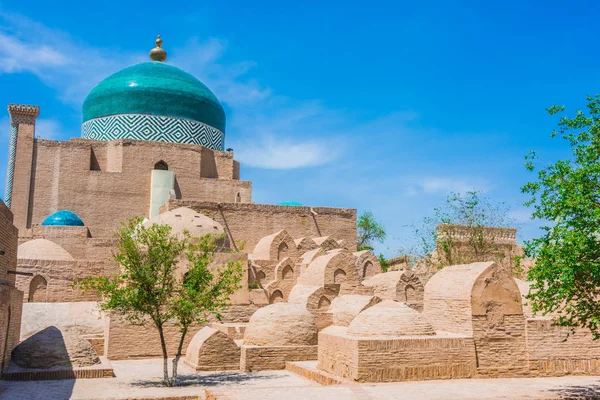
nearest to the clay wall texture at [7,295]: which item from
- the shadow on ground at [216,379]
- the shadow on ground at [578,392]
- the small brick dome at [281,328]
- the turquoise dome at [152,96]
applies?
the shadow on ground at [216,379]

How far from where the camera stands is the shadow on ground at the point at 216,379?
375 inches

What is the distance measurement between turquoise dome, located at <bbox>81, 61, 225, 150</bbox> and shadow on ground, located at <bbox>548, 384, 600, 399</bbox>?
726 inches

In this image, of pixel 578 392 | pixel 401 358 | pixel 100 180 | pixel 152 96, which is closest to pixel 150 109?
pixel 152 96

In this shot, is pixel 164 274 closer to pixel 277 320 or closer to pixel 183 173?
pixel 277 320

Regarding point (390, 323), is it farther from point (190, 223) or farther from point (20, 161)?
point (20, 161)

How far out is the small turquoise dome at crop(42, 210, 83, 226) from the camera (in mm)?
19578

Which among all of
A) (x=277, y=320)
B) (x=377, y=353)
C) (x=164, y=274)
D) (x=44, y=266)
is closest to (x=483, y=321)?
(x=377, y=353)

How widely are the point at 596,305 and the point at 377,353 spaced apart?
309 cm

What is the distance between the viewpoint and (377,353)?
29.5ft

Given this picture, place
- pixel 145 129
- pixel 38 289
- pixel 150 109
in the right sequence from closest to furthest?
pixel 38 289 < pixel 145 129 < pixel 150 109

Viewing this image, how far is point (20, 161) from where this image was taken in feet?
69.9

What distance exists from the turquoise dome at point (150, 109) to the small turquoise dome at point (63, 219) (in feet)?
14.9

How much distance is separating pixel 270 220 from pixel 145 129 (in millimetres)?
6573

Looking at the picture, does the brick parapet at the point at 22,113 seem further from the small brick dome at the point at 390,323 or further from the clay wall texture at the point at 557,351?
the clay wall texture at the point at 557,351
